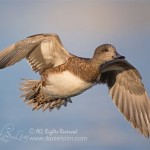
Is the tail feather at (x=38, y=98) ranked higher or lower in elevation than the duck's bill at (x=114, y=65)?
lower

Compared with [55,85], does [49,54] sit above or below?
above

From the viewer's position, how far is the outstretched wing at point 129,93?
520 cm

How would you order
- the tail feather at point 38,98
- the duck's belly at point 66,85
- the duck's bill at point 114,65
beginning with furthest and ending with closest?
the tail feather at point 38,98 < the duck's bill at point 114,65 < the duck's belly at point 66,85

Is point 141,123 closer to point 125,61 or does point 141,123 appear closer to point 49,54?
point 125,61

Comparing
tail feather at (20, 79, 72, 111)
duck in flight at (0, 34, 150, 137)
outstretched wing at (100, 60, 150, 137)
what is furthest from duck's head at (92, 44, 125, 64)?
tail feather at (20, 79, 72, 111)

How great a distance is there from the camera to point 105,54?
Result: 491 centimetres

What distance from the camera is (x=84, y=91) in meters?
4.88

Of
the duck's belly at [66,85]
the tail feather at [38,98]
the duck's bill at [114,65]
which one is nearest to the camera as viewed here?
the duck's belly at [66,85]

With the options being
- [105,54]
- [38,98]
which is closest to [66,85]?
[105,54]

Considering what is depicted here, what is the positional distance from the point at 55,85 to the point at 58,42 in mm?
368

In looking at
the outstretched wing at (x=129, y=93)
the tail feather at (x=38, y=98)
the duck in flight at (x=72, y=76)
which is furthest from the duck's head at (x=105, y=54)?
the tail feather at (x=38, y=98)

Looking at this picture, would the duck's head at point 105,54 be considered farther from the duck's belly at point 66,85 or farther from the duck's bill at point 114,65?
the duck's belly at point 66,85

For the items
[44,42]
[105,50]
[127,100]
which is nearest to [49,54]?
[44,42]

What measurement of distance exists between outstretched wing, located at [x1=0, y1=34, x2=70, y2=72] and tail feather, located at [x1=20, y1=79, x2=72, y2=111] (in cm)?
16
